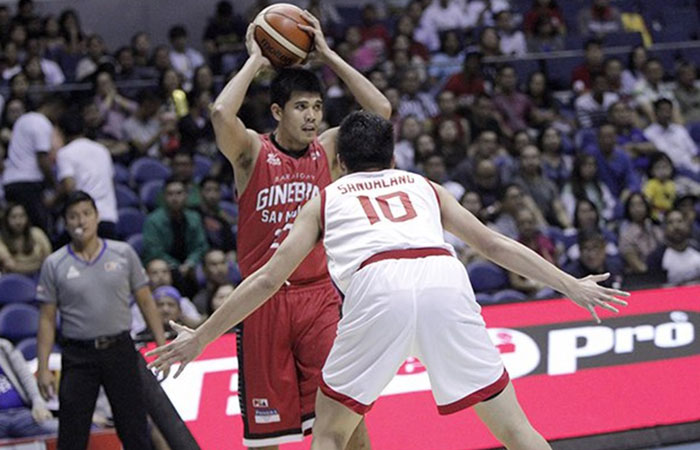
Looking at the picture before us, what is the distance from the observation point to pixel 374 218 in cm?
437

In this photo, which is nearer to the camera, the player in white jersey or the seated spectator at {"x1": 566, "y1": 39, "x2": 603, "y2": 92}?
the player in white jersey

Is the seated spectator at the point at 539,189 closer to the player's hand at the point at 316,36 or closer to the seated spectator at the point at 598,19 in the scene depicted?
the seated spectator at the point at 598,19

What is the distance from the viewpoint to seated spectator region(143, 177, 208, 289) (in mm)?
9438

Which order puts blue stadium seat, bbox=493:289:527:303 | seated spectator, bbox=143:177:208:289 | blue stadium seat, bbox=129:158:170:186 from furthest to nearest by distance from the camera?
blue stadium seat, bbox=129:158:170:186
seated spectator, bbox=143:177:208:289
blue stadium seat, bbox=493:289:527:303

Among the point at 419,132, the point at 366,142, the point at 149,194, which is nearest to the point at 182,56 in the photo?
the point at 149,194

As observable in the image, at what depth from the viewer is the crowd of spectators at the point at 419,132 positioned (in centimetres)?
955

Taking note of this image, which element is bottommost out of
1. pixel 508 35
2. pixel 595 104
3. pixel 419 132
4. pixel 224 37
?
pixel 595 104

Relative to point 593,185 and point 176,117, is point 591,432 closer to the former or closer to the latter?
point 593,185

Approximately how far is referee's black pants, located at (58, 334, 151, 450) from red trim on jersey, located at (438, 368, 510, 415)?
Result: 8.48 feet

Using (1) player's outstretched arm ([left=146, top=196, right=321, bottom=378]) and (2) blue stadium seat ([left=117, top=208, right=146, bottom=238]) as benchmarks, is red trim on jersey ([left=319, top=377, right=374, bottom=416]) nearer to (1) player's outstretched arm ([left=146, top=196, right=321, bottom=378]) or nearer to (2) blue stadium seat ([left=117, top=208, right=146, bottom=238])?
(1) player's outstretched arm ([left=146, top=196, right=321, bottom=378])

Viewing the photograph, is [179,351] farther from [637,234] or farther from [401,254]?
[637,234]

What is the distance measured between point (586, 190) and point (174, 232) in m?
4.35

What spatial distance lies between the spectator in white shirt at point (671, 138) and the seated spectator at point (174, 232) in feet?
18.9

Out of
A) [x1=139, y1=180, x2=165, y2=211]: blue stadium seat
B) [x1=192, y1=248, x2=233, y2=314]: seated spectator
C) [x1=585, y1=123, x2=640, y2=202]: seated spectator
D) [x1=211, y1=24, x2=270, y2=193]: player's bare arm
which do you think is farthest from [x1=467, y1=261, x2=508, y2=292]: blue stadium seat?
[x1=211, y1=24, x2=270, y2=193]: player's bare arm
